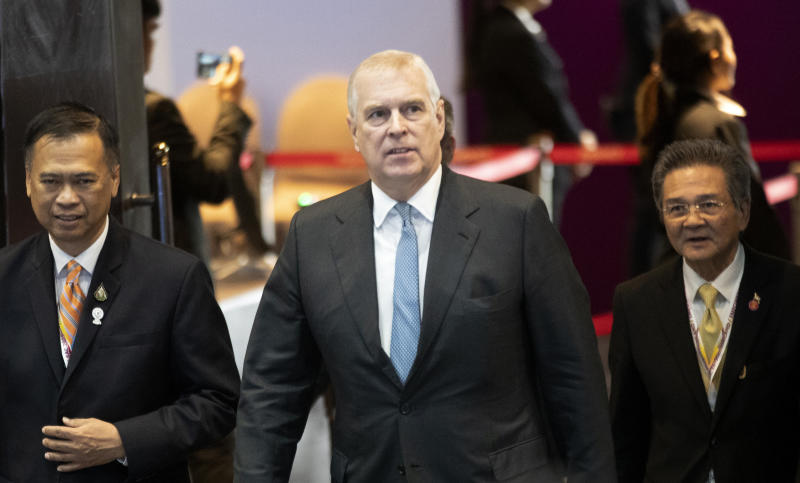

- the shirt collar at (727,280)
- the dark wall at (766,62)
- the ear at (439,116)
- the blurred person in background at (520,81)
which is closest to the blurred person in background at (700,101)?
the shirt collar at (727,280)

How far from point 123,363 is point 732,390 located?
1464mm

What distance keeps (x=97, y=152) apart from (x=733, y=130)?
95.8 inches

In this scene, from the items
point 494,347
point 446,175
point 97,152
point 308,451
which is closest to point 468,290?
point 494,347

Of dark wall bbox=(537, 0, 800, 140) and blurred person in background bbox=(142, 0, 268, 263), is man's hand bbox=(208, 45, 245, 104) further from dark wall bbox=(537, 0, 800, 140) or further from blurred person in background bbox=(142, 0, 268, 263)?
dark wall bbox=(537, 0, 800, 140)

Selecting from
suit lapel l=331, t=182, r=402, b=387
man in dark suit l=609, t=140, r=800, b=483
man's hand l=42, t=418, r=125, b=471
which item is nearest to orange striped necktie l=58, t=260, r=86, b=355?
man's hand l=42, t=418, r=125, b=471

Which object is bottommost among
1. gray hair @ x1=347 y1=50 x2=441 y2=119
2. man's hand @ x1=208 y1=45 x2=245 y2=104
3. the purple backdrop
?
the purple backdrop

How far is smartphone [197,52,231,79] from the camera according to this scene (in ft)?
14.3

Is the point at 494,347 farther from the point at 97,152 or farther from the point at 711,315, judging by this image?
the point at 97,152

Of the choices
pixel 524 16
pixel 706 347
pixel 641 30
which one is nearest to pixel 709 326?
pixel 706 347

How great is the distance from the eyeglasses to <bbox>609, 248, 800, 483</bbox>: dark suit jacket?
5.7 inches

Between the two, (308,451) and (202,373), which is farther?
(308,451)

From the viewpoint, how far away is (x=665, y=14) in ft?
21.9

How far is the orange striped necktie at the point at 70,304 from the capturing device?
9.37ft

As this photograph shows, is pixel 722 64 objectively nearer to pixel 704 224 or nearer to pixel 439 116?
pixel 704 224
